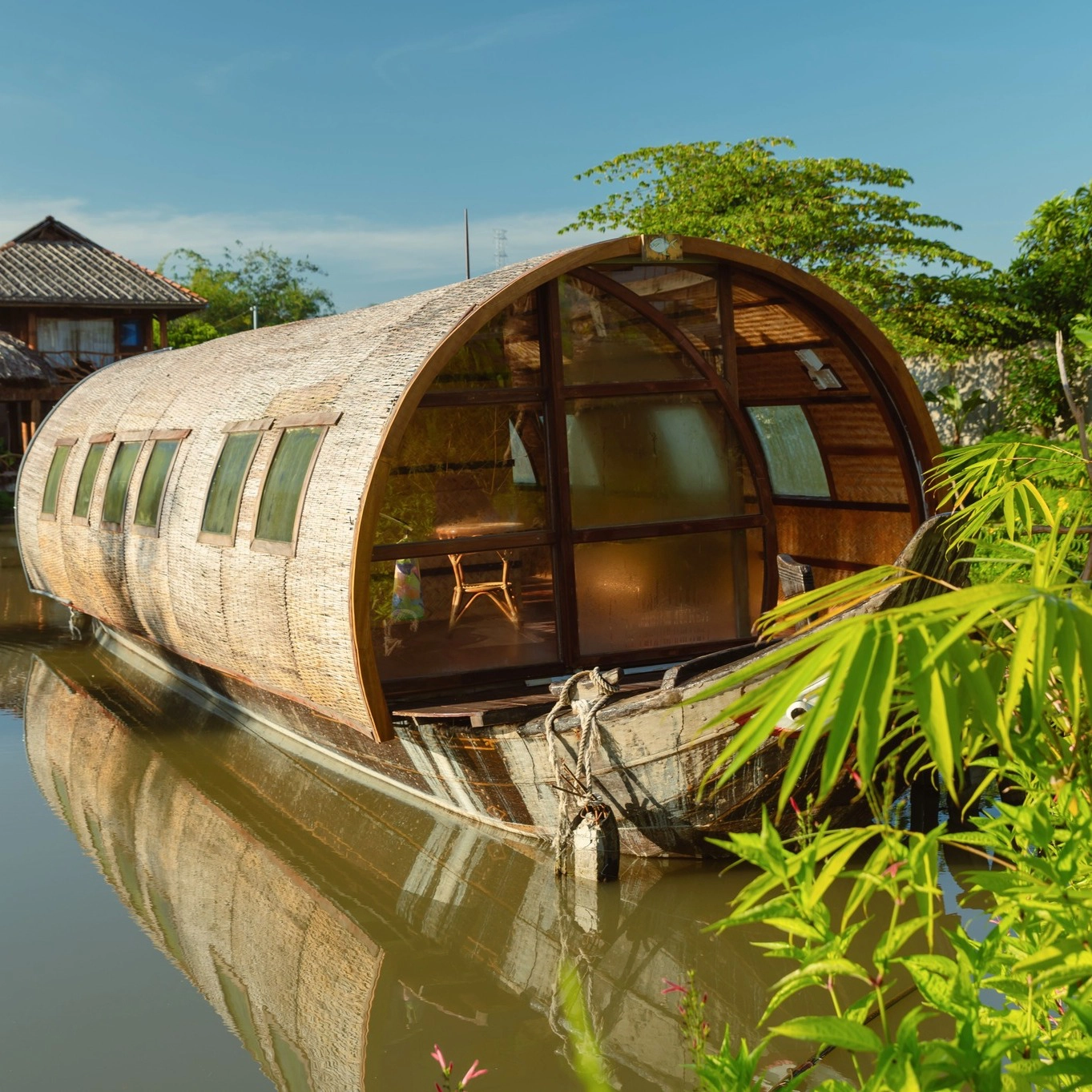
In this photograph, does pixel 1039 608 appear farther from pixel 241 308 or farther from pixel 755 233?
pixel 241 308

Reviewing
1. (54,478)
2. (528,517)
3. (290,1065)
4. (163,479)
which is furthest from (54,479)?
(290,1065)

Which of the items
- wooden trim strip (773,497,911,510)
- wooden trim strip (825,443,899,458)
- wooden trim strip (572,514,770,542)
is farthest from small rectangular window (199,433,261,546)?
wooden trim strip (773,497,911,510)

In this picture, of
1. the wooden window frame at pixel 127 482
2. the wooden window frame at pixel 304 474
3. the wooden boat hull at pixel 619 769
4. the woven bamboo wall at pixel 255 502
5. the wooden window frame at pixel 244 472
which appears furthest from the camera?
the wooden window frame at pixel 127 482

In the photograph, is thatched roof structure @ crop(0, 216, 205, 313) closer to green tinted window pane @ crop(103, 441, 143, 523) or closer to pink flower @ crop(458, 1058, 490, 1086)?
green tinted window pane @ crop(103, 441, 143, 523)

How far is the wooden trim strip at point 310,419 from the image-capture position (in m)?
6.46

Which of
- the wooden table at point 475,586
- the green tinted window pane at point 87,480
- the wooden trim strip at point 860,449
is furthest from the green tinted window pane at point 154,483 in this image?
the wooden trim strip at point 860,449

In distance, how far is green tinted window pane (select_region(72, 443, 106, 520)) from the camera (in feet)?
33.9

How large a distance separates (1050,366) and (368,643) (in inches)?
420

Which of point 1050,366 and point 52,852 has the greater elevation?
point 1050,366

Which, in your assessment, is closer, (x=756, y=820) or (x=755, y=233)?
(x=756, y=820)

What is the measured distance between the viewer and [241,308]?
54312 mm

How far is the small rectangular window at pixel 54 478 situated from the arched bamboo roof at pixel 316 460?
1.23 m

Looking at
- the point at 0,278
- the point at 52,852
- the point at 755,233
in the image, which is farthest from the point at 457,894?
the point at 0,278

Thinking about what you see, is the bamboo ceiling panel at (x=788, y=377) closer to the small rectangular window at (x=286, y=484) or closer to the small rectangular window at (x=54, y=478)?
the small rectangular window at (x=286, y=484)
